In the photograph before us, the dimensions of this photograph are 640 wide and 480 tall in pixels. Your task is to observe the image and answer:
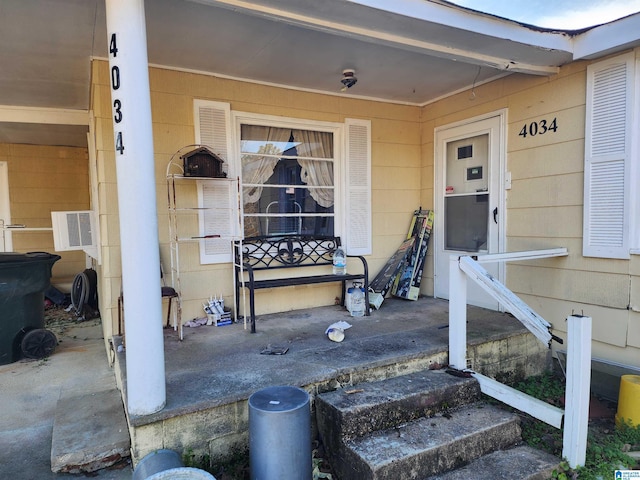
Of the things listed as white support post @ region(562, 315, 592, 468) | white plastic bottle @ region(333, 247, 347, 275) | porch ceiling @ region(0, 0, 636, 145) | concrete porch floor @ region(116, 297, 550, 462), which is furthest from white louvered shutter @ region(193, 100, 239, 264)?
white support post @ region(562, 315, 592, 468)

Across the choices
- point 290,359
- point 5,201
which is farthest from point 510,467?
point 5,201

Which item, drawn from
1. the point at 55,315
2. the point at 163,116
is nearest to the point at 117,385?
the point at 163,116

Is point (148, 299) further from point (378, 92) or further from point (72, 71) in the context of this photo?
point (378, 92)

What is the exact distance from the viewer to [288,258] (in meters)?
4.14

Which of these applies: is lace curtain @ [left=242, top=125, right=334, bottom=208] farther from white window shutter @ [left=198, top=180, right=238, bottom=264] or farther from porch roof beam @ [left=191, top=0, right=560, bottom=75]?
porch roof beam @ [left=191, top=0, right=560, bottom=75]

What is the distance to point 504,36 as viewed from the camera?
2848 mm

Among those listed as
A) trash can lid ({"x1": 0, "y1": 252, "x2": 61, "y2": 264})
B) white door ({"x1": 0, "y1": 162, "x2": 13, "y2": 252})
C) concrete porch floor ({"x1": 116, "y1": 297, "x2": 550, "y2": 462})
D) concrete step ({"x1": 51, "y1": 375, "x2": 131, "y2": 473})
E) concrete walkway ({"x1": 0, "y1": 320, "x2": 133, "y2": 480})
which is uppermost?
white door ({"x1": 0, "y1": 162, "x2": 13, "y2": 252})

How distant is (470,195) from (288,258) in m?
2.14

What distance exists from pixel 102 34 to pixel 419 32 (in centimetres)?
232

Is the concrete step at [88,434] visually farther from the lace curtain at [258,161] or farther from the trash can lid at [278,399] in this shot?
the lace curtain at [258,161]

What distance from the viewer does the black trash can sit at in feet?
11.5

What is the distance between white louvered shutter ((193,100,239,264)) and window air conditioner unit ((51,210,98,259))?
1445mm

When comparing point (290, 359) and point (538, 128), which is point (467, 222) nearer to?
point (538, 128)

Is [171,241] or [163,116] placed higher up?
[163,116]
